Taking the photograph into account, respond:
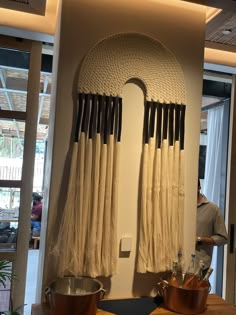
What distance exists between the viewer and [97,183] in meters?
1.54

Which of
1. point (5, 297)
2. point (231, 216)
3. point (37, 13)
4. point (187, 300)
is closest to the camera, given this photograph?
point (187, 300)

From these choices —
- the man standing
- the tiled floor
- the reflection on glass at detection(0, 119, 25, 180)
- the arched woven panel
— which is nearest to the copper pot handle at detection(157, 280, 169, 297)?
the man standing

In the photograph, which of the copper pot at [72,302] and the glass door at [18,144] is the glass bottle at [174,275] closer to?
the copper pot at [72,302]

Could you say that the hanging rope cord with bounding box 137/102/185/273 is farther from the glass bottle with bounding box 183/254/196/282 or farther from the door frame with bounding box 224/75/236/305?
the door frame with bounding box 224/75/236/305

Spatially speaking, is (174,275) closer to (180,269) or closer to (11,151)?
(180,269)

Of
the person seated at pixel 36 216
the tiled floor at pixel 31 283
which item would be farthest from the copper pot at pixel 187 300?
the person seated at pixel 36 216

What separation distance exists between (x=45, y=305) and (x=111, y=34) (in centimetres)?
139

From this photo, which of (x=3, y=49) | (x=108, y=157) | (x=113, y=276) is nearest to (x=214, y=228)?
(x=113, y=276)

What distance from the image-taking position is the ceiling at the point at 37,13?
176 centimetres

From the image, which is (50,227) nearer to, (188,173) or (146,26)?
(188,173)

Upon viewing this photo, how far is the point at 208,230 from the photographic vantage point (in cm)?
232

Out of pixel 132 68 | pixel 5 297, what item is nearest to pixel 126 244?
pixel 132 68

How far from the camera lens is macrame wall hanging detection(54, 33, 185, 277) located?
151 centimetres

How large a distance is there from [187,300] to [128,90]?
3.53ft
